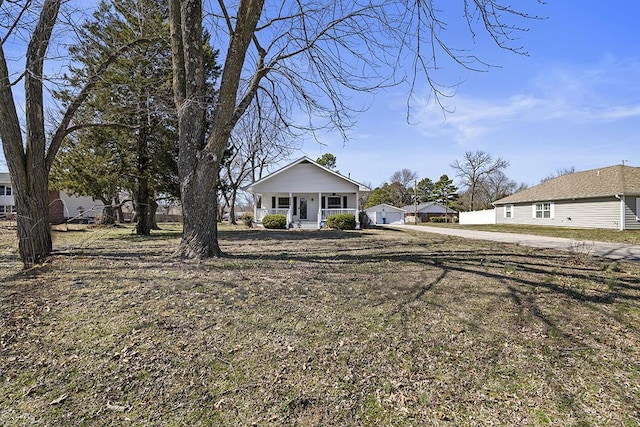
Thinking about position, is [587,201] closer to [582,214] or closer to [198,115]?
[582,214]

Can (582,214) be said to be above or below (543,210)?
below

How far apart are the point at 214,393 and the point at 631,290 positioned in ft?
19.0

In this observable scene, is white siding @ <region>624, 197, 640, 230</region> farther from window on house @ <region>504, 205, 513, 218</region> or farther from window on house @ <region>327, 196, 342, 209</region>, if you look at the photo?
window on house @ <region>327, 196, 342, 209</region>

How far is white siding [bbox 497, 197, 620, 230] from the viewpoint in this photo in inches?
804

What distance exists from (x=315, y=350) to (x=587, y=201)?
26060mm

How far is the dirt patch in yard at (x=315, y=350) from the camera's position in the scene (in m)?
2.49

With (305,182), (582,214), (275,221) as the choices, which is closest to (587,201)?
(582,214)

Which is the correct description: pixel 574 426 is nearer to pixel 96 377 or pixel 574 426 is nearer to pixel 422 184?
pixel 96 377

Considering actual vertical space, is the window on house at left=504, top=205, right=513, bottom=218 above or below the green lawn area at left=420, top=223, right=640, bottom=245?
above

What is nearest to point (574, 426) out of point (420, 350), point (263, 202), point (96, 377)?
point (420, 350)

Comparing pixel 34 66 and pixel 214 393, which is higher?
pixel 34 66

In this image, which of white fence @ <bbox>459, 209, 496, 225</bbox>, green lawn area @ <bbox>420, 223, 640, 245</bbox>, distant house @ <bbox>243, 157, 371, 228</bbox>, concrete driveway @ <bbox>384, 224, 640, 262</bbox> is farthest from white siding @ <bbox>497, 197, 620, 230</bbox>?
distant house @ <bbox>243, 157, 371, 228</bbox>

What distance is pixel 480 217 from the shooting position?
37438 mm

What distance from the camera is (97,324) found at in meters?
3.64
